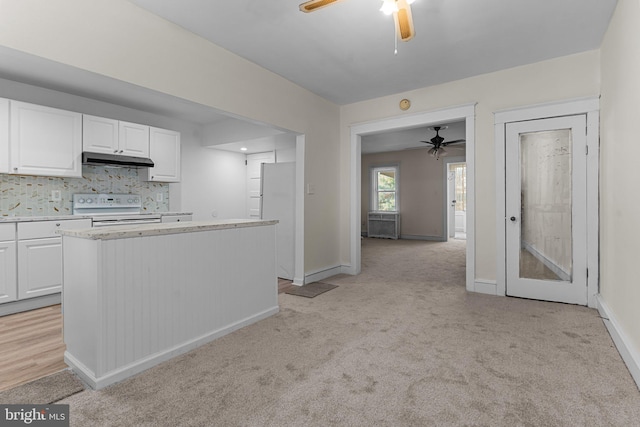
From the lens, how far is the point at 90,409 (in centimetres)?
162

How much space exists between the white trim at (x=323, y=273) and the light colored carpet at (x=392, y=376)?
111 centimetres

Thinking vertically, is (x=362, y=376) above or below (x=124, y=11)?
below

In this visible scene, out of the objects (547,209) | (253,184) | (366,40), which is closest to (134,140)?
(253,184)

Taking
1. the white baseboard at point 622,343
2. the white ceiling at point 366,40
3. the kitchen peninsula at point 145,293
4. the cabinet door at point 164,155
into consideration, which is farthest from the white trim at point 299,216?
the white baseboard at point 622,343

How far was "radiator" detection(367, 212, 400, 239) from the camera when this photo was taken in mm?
9211

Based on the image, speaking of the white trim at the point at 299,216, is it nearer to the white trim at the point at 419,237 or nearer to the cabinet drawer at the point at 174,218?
the cabinet drawer at the point at 174,218

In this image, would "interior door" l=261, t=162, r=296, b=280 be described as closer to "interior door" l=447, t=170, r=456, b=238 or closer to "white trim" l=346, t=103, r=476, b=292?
"white trim" l=346, t=103, r=476, b=292

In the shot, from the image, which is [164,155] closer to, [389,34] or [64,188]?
[64,188]

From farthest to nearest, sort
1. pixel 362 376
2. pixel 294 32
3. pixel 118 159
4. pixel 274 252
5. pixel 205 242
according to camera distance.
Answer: pixel 118 159, pixel 274 252, pixel 294 32, pixel 205 242, pixel 362 376

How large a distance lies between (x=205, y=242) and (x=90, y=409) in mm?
1132

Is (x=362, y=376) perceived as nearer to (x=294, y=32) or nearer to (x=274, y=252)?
(x=274, y=252)

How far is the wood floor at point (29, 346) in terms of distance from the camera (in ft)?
6.58

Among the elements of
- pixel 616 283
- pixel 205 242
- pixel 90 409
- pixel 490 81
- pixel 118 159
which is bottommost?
pixel 90 409

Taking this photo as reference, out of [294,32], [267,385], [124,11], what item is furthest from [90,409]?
[294,32]
